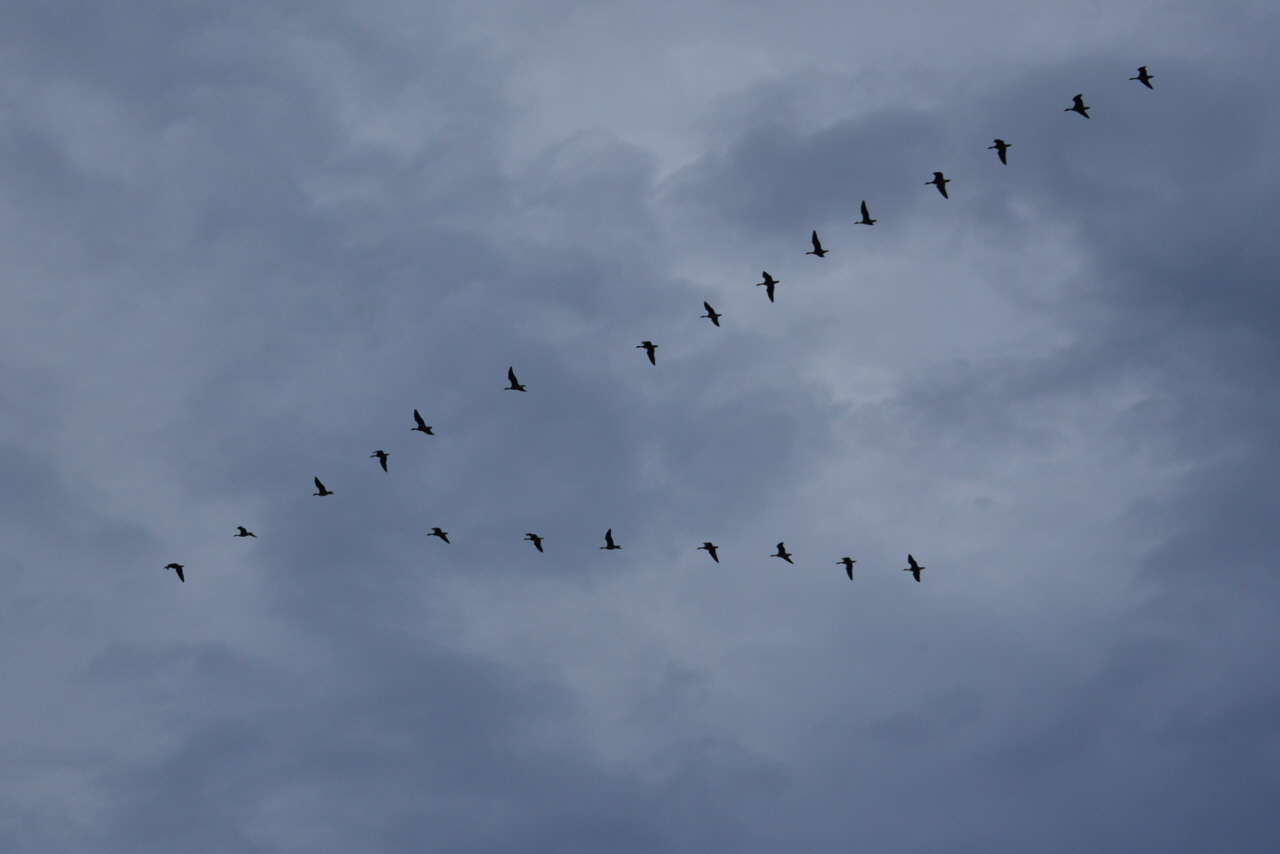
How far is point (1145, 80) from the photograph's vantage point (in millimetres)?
128125

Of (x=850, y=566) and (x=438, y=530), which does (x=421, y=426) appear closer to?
(x=438, y=530)

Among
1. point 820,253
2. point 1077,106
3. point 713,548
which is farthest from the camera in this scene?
point 713,548

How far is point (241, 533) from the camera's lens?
500ft

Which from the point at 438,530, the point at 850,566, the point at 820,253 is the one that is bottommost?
the point at 850,566

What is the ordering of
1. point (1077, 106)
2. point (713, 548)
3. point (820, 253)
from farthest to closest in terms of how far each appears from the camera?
1. point (713, 548)
2. point (820, 253)
3. point (1077, 106)

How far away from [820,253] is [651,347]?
62.3 feet

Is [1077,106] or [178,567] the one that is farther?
[178,567]

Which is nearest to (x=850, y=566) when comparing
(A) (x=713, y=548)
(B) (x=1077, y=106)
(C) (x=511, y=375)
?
(A) (x=713, y=548)

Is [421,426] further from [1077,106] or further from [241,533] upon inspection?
[1077,106]

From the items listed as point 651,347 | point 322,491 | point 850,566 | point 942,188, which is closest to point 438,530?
point 322,491

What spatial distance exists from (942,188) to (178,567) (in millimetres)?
91820

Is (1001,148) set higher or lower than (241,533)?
higher

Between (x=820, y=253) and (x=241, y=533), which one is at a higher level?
(x=820, y=253)

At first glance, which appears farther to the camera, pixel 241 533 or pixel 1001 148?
pixel 241 533
